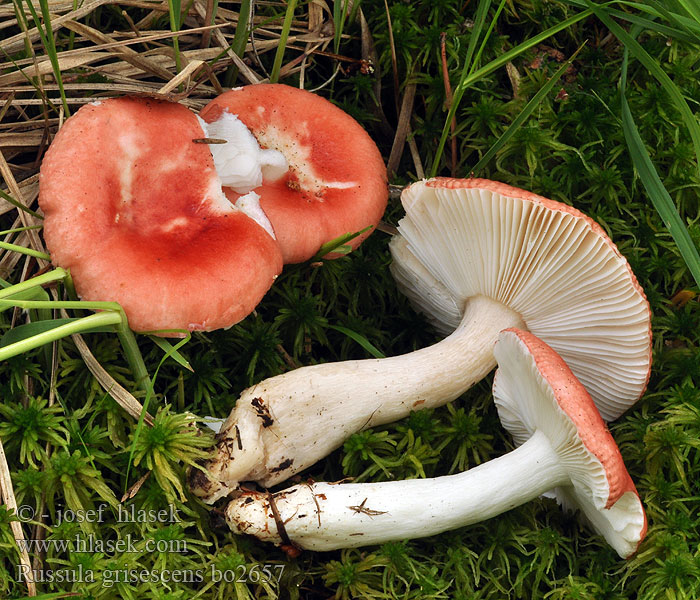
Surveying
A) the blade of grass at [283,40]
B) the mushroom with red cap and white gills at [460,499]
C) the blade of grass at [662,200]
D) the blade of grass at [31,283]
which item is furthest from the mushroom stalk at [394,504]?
the blade of grass at [283,40]

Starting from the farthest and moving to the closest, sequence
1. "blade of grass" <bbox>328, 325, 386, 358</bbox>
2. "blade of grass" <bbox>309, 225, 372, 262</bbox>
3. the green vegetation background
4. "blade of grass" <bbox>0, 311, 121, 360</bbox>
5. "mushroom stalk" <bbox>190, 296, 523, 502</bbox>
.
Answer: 1. "blade of grass" <bbox>328, 325, 386, 358</bbox>
2. "blade of grass" <bbox>309, 225, 372, 262</bbox>
3. "mushroom stalk" <bbox>190, 296, 523, 502</bbox>
4. the green vegetation background
5. "blade of grass" <bbox>0, 311, 121, 360</bbox>

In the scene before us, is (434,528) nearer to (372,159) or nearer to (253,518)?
(253,518)

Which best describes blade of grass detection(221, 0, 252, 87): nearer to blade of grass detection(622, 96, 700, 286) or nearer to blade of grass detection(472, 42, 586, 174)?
blade of grass detection(472, 42, 586, 174)

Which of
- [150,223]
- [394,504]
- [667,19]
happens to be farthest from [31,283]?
[667,19]

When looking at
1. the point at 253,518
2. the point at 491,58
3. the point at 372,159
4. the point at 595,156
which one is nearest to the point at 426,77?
the point at 491,58

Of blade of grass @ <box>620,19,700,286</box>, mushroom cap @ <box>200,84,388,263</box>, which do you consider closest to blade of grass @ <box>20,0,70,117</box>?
mushroom cap @ <box>200,84,388,263</box>

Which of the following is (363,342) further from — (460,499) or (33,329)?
(33,329)
